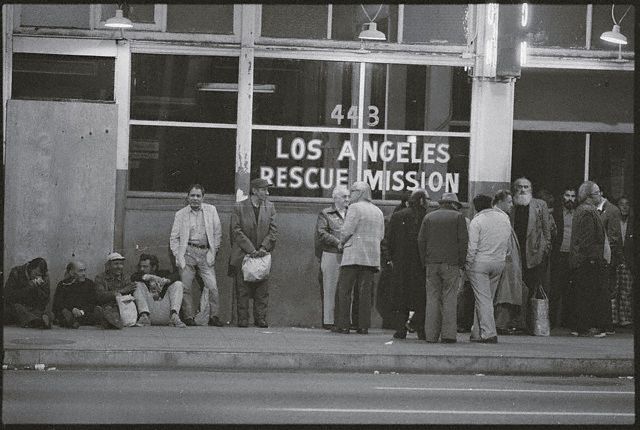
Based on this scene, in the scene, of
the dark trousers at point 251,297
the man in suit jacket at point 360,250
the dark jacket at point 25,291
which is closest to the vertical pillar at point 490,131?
the man in suit jacket at point 360,250

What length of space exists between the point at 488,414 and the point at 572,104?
31.6 ft

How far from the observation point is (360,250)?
15062 mm

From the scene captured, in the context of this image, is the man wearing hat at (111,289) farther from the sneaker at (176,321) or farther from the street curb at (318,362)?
the street curb at (318,362)

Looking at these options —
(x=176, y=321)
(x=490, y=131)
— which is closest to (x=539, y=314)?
(x=490, y=131)

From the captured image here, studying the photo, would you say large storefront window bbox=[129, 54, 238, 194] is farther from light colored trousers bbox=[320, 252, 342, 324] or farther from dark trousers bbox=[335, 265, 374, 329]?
dark trousers bbox=[335, 265, 374, 329]

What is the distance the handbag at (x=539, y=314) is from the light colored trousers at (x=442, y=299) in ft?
6.24

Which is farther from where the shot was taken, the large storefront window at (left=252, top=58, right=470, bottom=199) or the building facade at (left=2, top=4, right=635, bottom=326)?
the large storefront window at (left=252, top=58, right=470, bottom=199)

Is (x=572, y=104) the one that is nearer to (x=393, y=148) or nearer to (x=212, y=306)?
(x=393, y=148)

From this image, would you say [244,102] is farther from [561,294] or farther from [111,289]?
[561,294]

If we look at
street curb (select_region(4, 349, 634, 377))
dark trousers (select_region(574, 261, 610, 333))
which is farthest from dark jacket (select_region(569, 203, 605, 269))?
street curb (select_region(4, 349, 634, 377))

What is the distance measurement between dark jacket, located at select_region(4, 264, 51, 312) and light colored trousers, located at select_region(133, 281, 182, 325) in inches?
49.3

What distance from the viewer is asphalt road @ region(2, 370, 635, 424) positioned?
28.6 ft

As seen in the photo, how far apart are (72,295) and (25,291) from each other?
608 mm

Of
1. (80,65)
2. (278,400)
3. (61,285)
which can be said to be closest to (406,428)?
(278,400)
